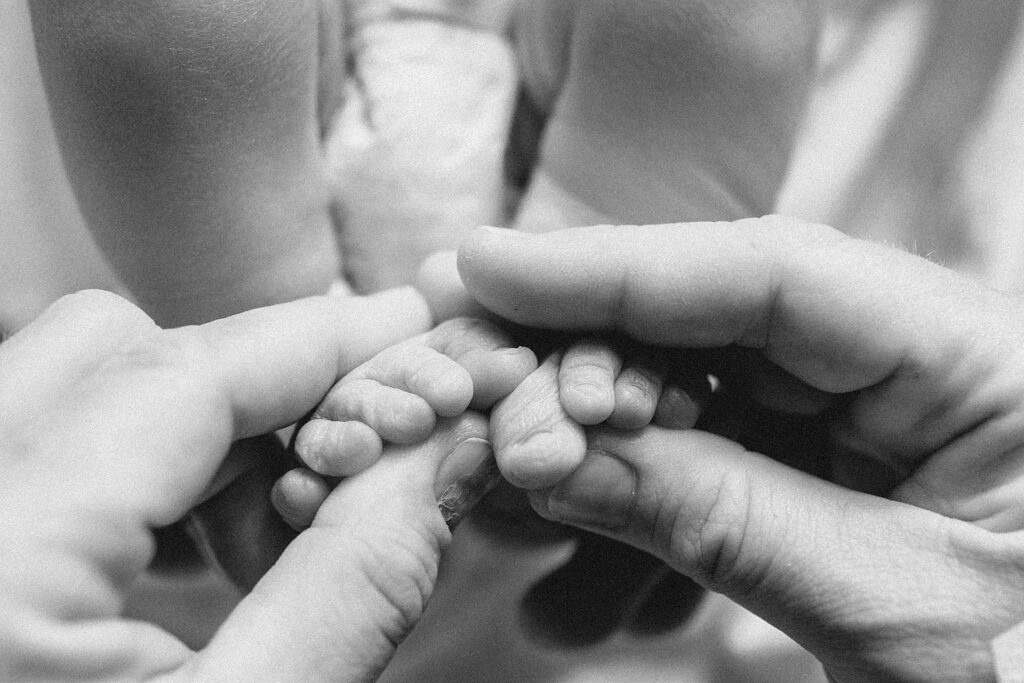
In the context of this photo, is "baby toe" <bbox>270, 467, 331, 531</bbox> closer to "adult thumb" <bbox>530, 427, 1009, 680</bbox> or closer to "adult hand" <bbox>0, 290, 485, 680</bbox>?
"adult hand" <bbox>0, 290, 485, 680</bbox>

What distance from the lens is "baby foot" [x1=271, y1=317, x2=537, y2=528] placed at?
1.48 ft

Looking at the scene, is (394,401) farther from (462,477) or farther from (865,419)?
(865,419)

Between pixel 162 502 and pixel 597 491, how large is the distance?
0.23 meters

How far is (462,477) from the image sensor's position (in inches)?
18.9

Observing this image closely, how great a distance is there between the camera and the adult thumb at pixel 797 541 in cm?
45

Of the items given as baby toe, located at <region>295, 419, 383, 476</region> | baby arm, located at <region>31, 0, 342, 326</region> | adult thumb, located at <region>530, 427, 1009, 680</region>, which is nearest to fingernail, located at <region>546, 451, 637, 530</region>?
adult thumb, located at <region>530, 427, 1009, 680</region>

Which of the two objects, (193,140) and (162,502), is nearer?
(162,502)

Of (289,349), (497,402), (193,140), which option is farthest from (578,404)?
(193,140)

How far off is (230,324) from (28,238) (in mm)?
453

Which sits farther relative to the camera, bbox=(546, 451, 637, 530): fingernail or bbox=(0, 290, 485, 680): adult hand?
bbox=(546, 451, 637, 530): fingernail

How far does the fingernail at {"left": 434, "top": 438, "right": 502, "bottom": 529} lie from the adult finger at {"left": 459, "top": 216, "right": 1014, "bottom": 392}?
0.28 ft

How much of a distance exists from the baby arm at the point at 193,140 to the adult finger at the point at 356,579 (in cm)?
22

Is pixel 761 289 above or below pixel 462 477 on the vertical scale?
above

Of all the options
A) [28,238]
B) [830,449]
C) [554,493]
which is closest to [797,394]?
[830,449]
